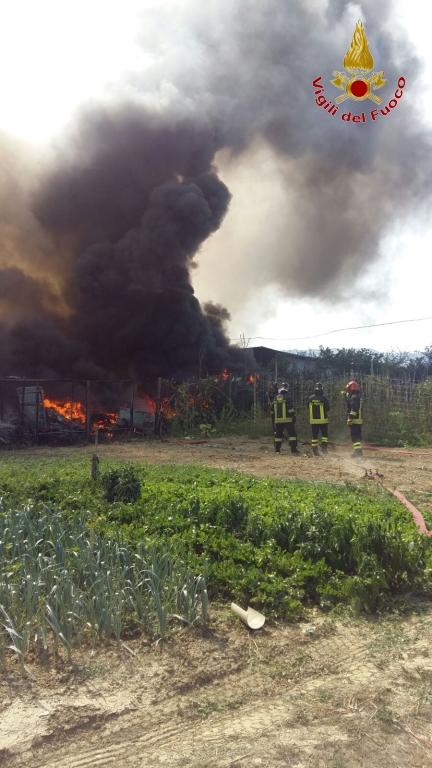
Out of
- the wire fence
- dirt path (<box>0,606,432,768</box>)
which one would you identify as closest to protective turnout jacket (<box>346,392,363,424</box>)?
the wire fence

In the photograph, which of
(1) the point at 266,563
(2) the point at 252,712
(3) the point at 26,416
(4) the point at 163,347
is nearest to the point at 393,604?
(1) the point at 266,563

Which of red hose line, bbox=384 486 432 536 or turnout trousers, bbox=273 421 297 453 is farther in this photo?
turnout trousers, bbox=273 421 297 453

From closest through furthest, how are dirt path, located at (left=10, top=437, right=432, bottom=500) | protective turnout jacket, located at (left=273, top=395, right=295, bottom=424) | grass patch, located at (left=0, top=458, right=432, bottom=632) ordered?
grass patch, located at (left=0, top=458, right=432, bottom=632), dirt path, located at (left=10, top=437, right=432, bottom=500), protective turnout jacket, located at (left=273, top=395, right=295, bottom=424)

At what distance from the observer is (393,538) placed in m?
4.73

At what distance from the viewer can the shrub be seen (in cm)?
668

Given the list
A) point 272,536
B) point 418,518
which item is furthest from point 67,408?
point 272,536

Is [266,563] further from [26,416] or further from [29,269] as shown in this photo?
[29,269]

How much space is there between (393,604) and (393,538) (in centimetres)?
65

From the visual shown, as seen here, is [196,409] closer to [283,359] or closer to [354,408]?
[354,408]

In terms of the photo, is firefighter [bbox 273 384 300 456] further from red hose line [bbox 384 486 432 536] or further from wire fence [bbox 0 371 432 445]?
red hose line [bbox 384 486 432 536]

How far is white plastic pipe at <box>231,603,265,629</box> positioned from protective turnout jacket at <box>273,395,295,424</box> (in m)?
9.70

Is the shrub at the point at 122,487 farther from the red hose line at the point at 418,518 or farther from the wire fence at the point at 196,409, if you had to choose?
the wire fence at the point at 196,409

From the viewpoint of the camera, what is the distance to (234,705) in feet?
9.45

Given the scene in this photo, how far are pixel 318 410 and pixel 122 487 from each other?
24.1 ft
